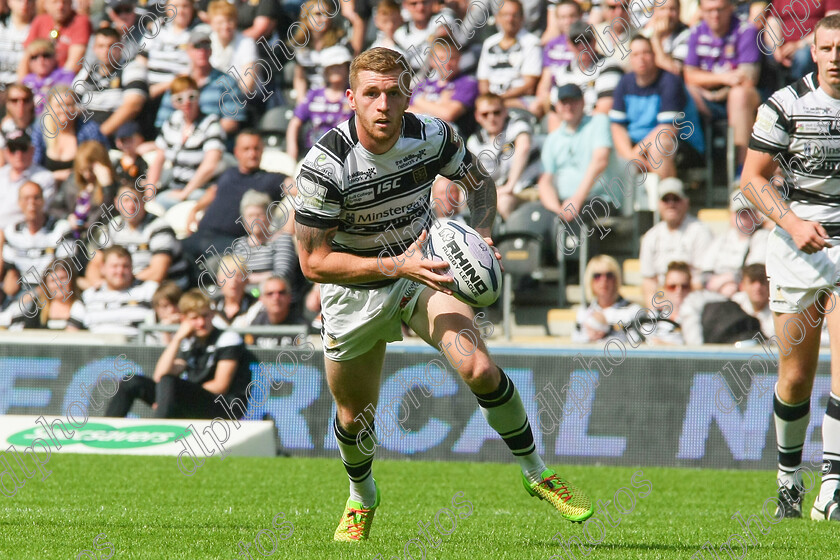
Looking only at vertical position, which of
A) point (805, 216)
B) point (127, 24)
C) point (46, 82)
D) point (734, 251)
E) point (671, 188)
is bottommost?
point (734, 251)

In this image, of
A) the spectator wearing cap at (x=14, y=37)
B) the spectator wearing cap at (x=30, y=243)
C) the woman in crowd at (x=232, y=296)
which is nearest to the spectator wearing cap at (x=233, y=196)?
the woman in crowd at (x=232, y=296)

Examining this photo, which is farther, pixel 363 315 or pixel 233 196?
pixel 233 196

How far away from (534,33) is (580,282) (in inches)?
142

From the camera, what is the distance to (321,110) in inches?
562

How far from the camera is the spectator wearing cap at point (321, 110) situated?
14141mm

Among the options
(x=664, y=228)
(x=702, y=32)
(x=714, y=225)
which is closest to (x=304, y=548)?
(x=664, y=228)

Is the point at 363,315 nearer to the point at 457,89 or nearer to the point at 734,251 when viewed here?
the point at 734,251

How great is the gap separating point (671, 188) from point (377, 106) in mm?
7302

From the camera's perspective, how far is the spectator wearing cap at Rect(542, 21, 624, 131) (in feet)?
43.0

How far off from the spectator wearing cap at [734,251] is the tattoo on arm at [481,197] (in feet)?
20.3

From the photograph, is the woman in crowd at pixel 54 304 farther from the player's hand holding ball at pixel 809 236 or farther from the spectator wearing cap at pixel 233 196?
the player's hand holding ball at pixel 809 236

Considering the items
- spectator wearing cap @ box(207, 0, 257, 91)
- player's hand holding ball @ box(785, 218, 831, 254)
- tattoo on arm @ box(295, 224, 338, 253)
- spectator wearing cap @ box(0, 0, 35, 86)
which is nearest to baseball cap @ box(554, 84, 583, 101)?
spectator wearing cap @ box(207, 0, 257, 91)

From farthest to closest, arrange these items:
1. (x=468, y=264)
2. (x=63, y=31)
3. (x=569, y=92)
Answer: (x=63, y=31)
(x=569, y=92)
(x=468, y=264)

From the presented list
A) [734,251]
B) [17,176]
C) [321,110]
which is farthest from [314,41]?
[734,251]
